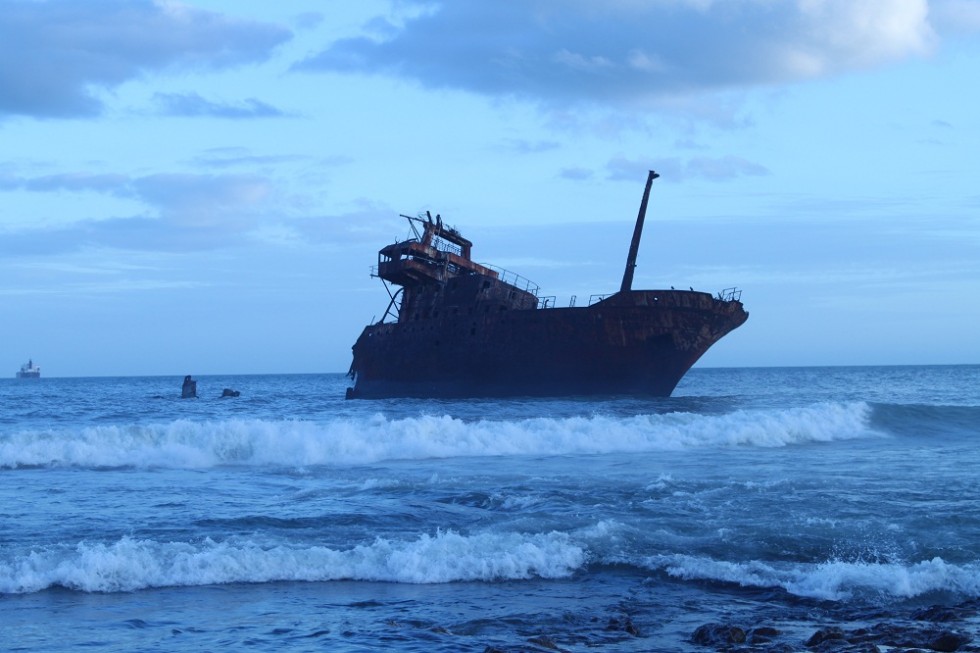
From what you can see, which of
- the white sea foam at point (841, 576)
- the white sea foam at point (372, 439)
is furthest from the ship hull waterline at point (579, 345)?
the white sea foam at point (841, 576)

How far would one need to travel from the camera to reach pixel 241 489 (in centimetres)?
1304

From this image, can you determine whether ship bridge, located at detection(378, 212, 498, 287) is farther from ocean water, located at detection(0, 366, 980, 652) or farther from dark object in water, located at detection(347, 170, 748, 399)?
ocean water, located at detection(0, 366, 980, 652)

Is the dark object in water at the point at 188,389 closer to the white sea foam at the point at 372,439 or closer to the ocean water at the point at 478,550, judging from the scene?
the white sea foam at the point at 372,439

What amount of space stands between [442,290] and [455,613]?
97.8ft

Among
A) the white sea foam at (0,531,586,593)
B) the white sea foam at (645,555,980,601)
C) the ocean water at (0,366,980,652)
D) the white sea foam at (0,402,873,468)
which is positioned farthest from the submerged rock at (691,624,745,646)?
the white sea foam at (0,402,873,468)

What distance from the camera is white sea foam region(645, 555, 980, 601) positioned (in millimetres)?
7594

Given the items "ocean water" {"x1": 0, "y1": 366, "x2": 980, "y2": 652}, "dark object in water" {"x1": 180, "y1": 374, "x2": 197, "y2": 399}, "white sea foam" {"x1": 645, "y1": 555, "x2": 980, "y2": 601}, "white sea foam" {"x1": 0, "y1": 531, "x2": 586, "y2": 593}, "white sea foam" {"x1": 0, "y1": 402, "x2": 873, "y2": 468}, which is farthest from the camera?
"dark object in water" {"x1": 180, "y1": 374, "x2": 197, "y2": 399}

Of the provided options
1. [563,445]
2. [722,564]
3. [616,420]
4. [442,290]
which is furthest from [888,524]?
[442,290]

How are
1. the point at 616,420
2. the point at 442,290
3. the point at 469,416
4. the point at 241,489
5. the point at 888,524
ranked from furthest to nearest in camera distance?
1. the point at 442,290
2. the point at 469,416
3. the point at 616,420
4. the point at 241,489
5. the point at 888,524

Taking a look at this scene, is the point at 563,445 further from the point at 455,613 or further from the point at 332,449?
the point at 455,613

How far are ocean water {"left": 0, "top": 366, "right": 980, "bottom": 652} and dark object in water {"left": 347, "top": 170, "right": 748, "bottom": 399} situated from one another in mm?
14274

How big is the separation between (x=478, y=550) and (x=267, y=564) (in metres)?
1.92

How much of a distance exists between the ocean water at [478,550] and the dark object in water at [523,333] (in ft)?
46.8

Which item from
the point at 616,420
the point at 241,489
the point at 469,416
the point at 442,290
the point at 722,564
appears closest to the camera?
the point at 722,564
